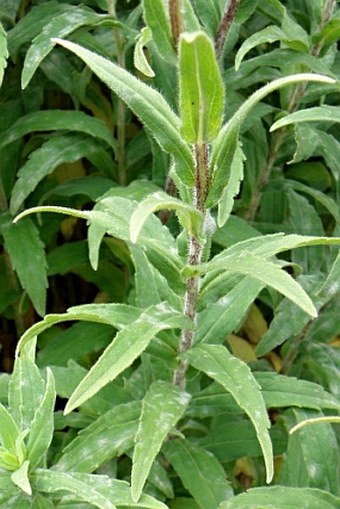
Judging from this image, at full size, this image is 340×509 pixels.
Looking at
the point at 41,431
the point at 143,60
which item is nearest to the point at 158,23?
the point at 143,60

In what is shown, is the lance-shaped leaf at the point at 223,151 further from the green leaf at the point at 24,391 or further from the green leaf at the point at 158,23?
the green leaf at the point at 24,391

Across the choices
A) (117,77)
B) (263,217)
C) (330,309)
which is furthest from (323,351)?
(117,77)

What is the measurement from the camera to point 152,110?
2.72 ft

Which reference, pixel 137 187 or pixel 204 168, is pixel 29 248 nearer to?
pixel 137 187

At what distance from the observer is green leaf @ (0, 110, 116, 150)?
4.69ft

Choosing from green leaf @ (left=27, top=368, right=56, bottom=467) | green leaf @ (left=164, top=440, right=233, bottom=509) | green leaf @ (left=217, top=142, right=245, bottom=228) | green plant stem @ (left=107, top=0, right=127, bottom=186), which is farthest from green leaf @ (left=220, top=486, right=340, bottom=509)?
green plant stem @ (left=107, top=0, right=127, bottom=186)

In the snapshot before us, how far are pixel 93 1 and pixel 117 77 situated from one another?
2.57 ft

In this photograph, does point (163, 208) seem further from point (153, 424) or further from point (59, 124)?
point (59, 124)

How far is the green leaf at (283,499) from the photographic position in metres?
1.06

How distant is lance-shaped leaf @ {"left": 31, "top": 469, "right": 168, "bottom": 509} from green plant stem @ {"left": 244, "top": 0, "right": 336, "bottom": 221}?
0.72 meters

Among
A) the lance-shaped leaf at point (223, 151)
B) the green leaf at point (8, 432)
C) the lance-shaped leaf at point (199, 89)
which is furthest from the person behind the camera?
the green leaf at point (8, 432)

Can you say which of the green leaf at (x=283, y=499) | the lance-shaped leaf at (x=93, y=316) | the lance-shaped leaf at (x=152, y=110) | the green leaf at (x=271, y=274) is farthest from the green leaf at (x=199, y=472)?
the lance-shaped leaf at (x=152, y=110)

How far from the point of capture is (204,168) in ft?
2.69

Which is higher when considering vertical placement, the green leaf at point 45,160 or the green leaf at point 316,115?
the green leaf at point 316,115
